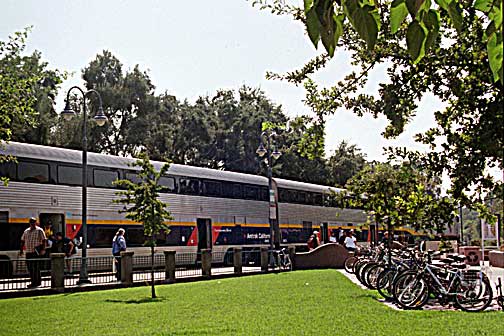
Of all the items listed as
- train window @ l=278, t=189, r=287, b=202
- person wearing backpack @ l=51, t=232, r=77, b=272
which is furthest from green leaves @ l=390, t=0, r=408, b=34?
train window @ l=278, t=189, r=287, b=202

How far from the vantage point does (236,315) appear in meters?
14.6

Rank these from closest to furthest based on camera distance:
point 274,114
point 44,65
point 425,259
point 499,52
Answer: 1. point 499,52
2. point 425,259
3. point 44,65
4. point 274,114

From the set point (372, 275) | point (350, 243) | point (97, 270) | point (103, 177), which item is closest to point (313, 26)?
point (372, 275)

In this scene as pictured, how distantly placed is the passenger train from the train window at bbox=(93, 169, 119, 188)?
0.14ft

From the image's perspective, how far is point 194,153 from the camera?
7138 cm

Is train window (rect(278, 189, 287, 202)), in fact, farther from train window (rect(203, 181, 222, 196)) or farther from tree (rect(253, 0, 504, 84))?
tree (rect(253, 0, 504, 84))

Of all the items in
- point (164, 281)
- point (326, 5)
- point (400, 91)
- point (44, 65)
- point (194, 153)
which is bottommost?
point (164, 281)

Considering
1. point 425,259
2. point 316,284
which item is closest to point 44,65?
point 316,284

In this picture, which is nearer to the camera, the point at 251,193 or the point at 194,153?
the point at 251,193

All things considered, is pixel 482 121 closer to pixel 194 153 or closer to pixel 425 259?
pixel 425 259

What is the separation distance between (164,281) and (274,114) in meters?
50.1

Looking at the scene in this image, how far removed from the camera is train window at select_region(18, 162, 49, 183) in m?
27.6

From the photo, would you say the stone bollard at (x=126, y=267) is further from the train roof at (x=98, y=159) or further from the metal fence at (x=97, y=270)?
the train roof at (x=98, y=159)

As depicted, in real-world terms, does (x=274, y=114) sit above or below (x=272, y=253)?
above
